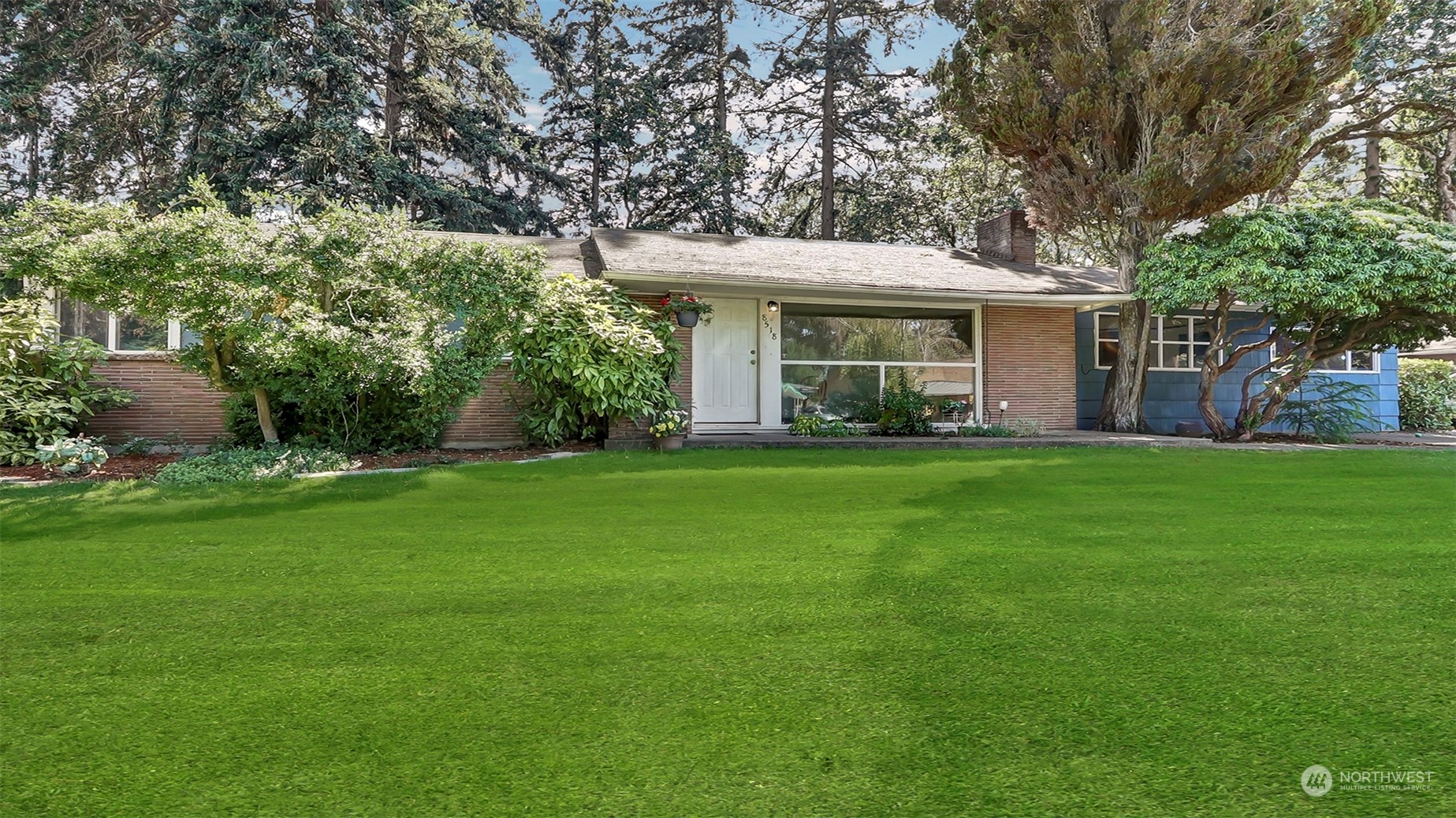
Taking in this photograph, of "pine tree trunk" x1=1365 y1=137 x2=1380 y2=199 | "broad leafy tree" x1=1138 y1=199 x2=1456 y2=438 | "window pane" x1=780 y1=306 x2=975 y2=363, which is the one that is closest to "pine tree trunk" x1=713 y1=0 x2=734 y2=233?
"window pane" x1=780 y1=306 x2=975 y2=363

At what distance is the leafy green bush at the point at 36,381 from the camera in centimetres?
809

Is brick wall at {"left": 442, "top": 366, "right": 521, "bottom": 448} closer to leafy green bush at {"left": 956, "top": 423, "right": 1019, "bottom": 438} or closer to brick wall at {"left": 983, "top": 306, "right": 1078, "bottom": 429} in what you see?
leafy green bush at {"left": 956, "top": 423, "right": 1019, "bottom": 438}

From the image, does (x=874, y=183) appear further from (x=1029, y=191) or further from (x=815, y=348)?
(x=815, y=348)

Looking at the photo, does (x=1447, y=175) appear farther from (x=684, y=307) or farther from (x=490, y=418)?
(x=490, y=418)

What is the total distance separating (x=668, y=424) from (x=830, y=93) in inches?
633

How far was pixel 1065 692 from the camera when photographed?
238cm

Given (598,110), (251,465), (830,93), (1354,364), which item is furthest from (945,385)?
(598,110)

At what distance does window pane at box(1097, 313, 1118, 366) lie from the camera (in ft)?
47.7

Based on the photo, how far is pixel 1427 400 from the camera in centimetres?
1691

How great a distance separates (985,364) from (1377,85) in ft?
41.3

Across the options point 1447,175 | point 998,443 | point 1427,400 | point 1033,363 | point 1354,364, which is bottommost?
point 998,443

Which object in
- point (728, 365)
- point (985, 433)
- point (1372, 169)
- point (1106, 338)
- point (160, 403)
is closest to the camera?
point (160, 403)

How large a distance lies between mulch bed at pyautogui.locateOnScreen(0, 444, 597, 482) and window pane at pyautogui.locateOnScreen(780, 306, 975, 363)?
3.96 meters

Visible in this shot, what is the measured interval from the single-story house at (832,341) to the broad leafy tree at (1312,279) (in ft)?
4.48
